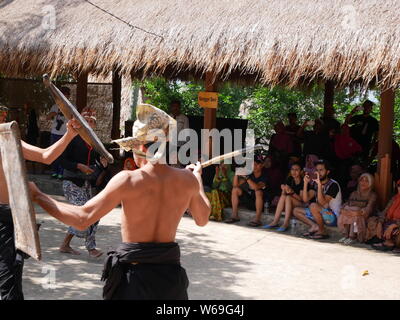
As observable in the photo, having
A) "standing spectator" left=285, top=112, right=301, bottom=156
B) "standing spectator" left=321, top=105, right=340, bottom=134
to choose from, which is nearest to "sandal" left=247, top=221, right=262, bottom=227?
"standing spectator" left=285, top=112, right=301, bottom=156

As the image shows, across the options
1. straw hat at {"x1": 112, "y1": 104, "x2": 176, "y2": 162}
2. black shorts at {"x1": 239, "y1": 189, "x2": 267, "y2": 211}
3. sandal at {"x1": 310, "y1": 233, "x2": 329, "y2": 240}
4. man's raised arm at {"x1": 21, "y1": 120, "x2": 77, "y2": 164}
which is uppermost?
straw hat at {"x1": 112, "y1": 104, "x2": 176, "y2": 162}

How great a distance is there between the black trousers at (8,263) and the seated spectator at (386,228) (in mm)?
4700

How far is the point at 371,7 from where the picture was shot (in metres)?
7.66

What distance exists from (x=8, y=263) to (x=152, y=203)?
1315 millimetres

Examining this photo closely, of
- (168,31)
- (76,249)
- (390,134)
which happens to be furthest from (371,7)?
(76,249)

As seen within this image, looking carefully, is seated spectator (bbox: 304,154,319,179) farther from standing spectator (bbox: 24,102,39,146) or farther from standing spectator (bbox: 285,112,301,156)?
standing spectator (bbox: 24,102,39,146)

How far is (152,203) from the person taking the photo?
306 cm

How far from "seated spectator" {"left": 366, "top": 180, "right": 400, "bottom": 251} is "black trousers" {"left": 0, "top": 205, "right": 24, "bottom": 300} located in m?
4.70

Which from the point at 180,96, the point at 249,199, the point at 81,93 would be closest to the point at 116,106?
the point at 81,93

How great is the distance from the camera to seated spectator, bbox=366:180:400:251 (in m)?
7.14

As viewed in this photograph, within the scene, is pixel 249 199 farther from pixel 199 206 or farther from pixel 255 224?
pixel 199 206

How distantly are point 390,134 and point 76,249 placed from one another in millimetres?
4275

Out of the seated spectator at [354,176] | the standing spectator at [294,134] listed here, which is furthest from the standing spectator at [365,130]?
the seated spectator at [354,176]
